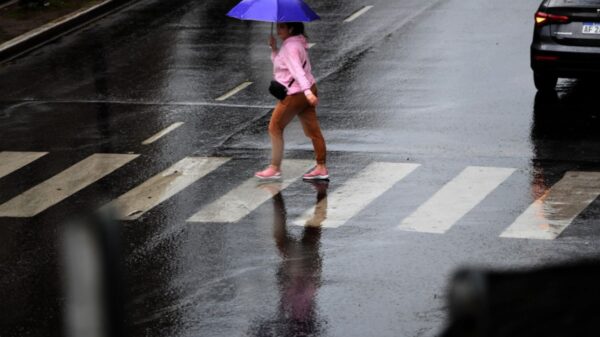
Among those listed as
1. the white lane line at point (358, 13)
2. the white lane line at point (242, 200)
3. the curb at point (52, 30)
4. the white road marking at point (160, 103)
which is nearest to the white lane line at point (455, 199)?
the white lane line at point (242, 200)

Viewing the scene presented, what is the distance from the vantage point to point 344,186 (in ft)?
40.7

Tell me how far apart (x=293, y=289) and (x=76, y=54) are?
1177 cm

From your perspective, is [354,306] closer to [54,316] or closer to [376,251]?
[376,251]

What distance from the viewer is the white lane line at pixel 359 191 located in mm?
A: 11306

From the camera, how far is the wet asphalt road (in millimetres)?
9125

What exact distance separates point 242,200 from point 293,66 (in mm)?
1486

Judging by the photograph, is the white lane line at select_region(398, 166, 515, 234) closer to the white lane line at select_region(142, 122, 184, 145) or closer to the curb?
the white lane line at select_region(142, 122, 184, 145)

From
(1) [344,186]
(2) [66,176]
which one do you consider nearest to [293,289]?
(1) [344,186]

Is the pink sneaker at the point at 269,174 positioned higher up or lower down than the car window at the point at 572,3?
lower down

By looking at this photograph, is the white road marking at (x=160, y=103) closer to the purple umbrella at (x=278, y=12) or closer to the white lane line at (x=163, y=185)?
the white lane line at (x=163, y=185)

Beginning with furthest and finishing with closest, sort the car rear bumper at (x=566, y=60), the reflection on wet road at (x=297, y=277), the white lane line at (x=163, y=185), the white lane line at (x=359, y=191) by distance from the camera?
the car rear bumper at (x=566, y=60) < the white lane line at (x=163, y=185) < the white lane line at (x=359, y=191) < the reflection on wet road at (x=297, y=277)

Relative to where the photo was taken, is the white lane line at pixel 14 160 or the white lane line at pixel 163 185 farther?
the white lane line at pixel 14 160

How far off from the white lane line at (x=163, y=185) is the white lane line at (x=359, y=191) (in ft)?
5.14

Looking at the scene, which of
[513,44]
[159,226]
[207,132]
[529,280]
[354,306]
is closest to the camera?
[529,280]
